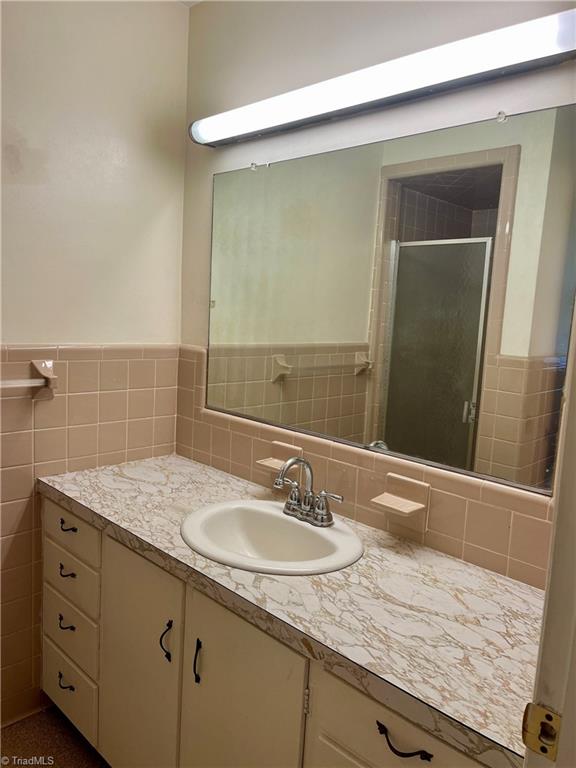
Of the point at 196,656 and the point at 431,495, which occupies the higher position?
the point at 431,495

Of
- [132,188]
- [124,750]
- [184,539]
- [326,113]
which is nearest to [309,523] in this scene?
[184,539]

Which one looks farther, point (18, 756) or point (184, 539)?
point (18, 756)

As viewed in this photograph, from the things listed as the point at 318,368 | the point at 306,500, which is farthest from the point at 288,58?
the point at 306,500

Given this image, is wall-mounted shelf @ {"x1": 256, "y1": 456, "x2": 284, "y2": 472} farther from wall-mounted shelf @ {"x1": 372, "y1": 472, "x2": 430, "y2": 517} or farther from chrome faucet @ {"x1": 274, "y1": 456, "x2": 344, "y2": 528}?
wall-mounted shelf @ {"x1": 372, "y1": 472, "x2": 430, "y2": 517}

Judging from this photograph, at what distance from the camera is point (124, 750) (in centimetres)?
145

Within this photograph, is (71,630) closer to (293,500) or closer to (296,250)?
(293,500)

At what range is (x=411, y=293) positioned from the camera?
1.45m

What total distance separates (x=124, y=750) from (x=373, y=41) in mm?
2031

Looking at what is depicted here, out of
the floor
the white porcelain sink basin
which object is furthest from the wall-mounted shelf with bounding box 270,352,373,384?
the floor

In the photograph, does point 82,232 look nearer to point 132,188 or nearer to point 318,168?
point 132,188

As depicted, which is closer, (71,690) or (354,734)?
(354,734)

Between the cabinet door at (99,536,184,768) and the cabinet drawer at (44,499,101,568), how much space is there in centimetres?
5

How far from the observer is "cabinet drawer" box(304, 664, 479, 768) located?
0.82 meters

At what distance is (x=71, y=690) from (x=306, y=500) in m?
0.96
